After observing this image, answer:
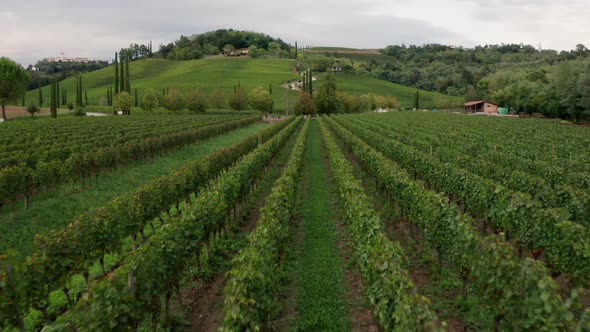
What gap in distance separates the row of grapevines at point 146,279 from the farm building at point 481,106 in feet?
382

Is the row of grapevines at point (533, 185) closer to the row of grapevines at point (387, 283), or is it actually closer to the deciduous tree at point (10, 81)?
the row of grapevines at point (387, 283)

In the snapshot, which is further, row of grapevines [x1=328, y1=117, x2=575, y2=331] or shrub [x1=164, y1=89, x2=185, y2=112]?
shrub [x1=164, y1=89, x2=185, y2=112]

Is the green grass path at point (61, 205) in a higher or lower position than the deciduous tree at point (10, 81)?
lower

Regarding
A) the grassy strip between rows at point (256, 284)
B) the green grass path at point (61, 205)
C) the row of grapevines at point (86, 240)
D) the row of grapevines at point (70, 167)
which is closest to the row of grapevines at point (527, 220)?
the grassy strip between rows at point (256, 284)

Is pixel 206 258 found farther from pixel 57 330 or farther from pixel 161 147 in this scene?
pixel 161 147

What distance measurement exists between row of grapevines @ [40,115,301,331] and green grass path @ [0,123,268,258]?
134 inches

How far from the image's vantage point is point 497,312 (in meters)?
6.33

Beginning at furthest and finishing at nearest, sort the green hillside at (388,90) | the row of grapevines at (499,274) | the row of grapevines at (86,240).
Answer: the green hillside at (388,90), the row of grapevines at (86,240), the row of grapevines at (499,274)

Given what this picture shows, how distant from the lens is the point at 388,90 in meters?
146

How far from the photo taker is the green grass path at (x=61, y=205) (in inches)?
493

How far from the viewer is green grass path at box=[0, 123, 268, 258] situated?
12.5 meters

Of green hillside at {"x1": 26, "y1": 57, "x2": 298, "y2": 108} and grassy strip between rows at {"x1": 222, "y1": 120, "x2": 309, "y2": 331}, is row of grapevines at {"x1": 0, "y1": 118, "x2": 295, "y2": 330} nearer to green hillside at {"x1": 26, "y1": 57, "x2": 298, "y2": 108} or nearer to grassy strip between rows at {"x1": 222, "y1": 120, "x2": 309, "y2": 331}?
grassy strip between rows at {"x1": 222, "y1": 120, "x2": 309, "y2": 331}

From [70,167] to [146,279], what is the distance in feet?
48.4

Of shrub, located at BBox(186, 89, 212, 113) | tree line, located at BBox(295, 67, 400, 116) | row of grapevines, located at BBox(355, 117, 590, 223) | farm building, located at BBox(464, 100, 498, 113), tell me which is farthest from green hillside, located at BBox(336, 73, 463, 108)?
row of grapevines, located at BBox(355, 117, 590, 223)
